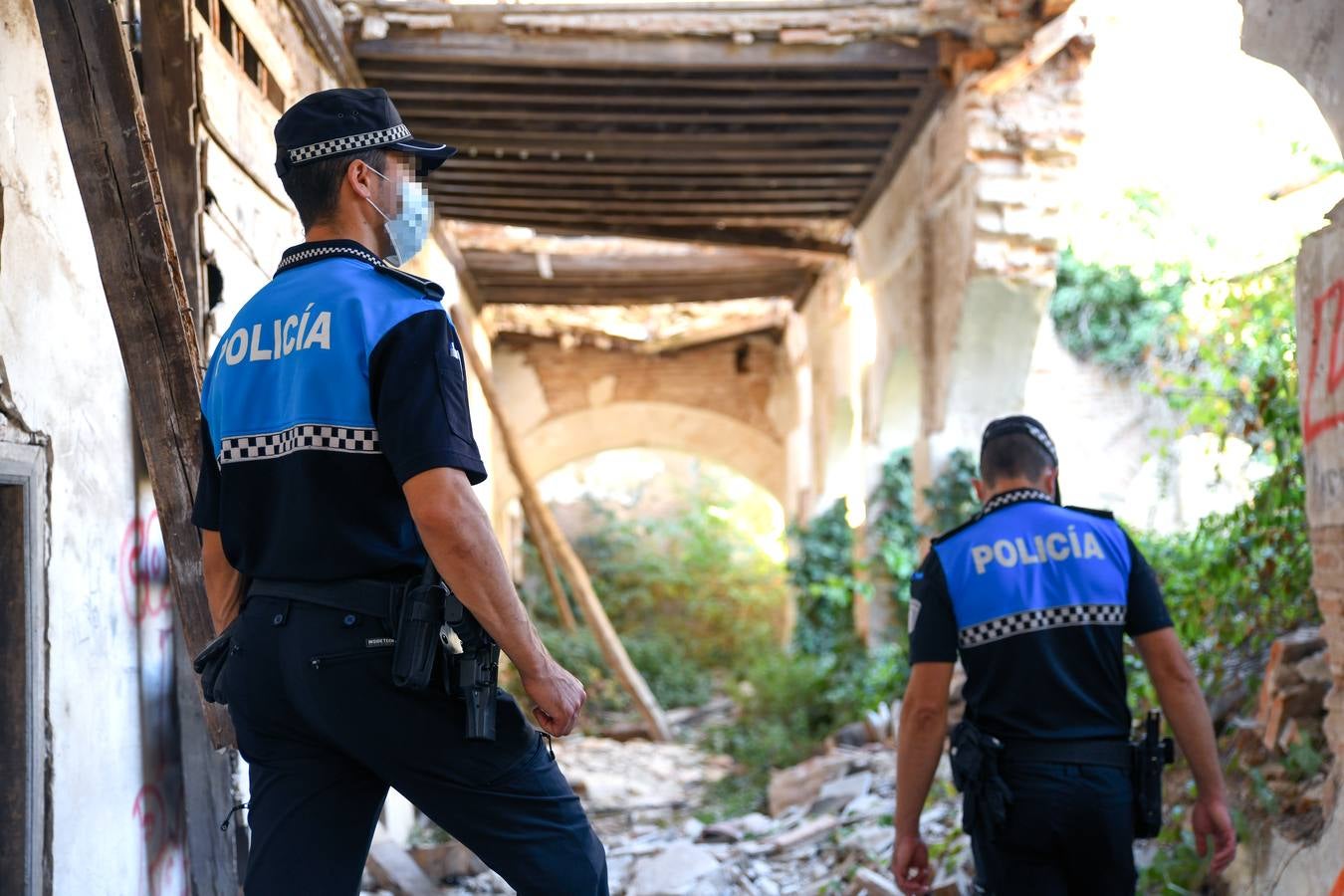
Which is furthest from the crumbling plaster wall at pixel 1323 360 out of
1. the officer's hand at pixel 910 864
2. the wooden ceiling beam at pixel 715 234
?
the wooden ceiling beam at pixel 715 234

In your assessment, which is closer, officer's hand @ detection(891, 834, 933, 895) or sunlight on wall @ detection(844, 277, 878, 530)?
officer's hand @ detection(891, 834, 933, 895)

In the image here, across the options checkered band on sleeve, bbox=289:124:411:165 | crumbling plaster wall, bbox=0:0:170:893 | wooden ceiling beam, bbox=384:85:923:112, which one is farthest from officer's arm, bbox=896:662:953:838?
wooden ceiling beam, bbox=384:85:923:112

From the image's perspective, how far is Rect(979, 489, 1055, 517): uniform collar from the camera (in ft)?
9.59

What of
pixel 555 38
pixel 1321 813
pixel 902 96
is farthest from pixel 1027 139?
pixel 1321 813

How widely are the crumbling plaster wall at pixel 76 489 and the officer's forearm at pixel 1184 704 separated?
248cm

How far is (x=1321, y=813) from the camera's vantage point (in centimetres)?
365

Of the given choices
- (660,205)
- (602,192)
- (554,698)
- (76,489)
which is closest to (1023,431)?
(554,698)

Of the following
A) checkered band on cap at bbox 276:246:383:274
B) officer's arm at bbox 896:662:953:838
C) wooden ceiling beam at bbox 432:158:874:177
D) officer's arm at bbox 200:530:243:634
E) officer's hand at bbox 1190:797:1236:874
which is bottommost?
officer's hand at bbox 1190:797:1236:874

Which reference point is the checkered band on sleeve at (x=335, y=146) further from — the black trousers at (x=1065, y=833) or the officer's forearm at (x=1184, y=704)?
the officer's forearm at (x=1184, y=704)

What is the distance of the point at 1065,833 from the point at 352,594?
5.42 feet

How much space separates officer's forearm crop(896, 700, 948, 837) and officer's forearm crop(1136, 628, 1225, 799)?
0.51 metres

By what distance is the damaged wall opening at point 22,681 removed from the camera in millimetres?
2533

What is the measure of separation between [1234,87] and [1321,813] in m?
9.79

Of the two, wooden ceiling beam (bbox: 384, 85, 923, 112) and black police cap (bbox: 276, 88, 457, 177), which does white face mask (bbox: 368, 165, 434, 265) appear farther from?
wooden ceiling beam (bbox: 384, 85, 923, 112)
